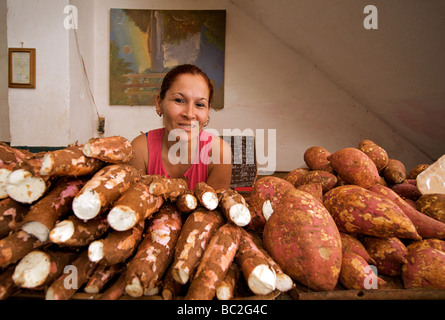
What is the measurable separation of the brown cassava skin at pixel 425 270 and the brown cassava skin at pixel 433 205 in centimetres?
23

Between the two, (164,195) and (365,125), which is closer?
(164,195)

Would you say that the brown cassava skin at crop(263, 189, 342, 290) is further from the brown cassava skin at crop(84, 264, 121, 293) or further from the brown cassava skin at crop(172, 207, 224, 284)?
the brown cassava skin at crop(84, 264, 121, 293)

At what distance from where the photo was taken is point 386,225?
617 mm

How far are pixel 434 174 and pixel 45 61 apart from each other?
2.99 metres

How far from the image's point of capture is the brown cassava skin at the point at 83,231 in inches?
18.5

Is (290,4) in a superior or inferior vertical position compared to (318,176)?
superior

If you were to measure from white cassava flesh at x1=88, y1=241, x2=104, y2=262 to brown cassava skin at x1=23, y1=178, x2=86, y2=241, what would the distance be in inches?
5.1

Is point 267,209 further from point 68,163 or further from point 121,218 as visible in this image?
point 68,163

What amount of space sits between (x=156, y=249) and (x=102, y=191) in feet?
0.66

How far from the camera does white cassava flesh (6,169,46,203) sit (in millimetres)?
497

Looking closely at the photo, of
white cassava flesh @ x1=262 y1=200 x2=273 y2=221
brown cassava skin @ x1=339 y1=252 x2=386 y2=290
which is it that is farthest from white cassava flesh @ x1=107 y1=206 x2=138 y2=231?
brown cassava skin @ x1=339 y1=252 x2=386 y2=290
